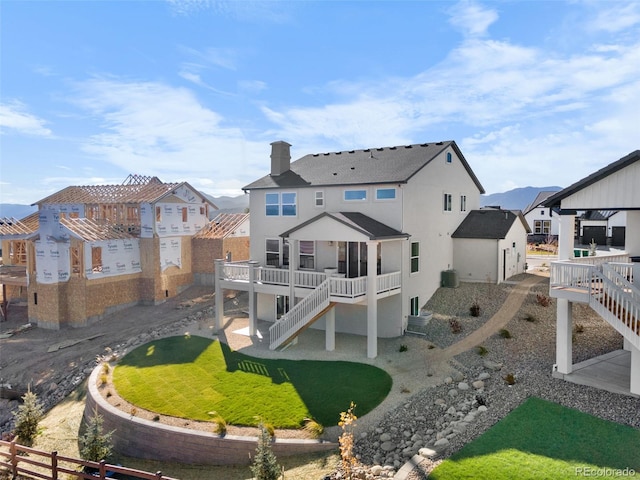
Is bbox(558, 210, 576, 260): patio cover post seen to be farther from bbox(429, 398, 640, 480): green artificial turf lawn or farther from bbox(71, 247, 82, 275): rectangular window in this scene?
bbox(71, 247, 82, 275): rectangular window

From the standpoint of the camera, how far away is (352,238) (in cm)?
1877

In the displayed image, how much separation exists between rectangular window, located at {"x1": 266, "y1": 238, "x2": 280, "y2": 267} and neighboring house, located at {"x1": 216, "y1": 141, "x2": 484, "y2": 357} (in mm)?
60

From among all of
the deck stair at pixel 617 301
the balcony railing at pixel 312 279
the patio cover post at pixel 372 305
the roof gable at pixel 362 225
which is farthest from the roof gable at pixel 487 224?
the deck stair at pixel 617 301

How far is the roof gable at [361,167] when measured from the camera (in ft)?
70.7

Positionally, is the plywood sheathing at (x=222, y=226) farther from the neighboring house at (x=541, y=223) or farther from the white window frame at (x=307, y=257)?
the neighboring house at (x=541, y=223)

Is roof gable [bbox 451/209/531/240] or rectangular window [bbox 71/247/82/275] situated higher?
roof gable [bbox 451/209/531/240]

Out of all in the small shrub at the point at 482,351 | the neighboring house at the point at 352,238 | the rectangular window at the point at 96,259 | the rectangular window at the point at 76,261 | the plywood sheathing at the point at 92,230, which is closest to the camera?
the small shrub at the point at 482,351

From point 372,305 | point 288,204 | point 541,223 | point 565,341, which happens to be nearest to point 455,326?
point 372,305

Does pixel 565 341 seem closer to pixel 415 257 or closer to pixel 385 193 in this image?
pixel 415 257

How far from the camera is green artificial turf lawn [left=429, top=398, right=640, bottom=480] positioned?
32.7 feet

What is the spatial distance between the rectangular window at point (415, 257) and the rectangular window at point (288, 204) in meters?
6.86

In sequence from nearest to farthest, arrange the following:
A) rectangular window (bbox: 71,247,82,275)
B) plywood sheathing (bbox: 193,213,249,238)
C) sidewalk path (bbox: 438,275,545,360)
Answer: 1. sidewalk path (bbox: 438,275,545,360)
2. rectangular window (bbox: 71,247,82,275)
3. plywood sheathing (bbox: 193,213,249,238)

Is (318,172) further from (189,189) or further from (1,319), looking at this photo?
(1,319)

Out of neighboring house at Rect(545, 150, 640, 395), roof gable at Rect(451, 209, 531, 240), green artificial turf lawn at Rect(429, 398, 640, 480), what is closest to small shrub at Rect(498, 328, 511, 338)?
neighboring house at Rect(545, 150, 640, 395)
